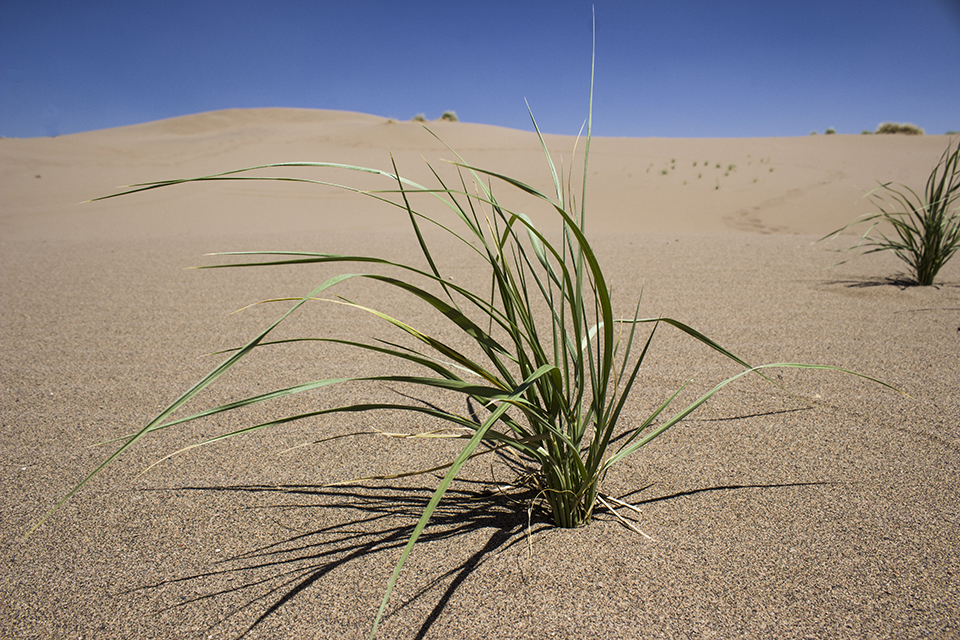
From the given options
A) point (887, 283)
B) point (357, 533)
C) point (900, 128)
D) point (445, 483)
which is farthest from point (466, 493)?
point (900, 128)

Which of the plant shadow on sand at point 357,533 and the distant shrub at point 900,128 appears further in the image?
the distant shrub at point 900,128

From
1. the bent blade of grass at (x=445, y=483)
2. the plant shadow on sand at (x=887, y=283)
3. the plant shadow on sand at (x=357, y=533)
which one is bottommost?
the plant shadow on sand at (x=357, y=533)

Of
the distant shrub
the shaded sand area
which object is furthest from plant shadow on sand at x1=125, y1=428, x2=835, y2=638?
the distant shrub

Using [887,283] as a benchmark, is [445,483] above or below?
above

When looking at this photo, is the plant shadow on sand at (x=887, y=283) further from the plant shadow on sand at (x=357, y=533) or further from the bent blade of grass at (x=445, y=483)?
the bent blade of grass at (x=445, y=483)

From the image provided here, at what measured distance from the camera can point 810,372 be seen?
1846 mm

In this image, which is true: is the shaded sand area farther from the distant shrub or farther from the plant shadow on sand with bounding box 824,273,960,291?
the distant shrub

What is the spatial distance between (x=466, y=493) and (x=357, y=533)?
0.79 ft

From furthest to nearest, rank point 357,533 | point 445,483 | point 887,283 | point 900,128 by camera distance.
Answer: point 900,128, point 887,283, point 357,533, point 445,483

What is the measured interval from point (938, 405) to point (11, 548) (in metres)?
2.18

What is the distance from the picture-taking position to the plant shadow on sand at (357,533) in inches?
36.6

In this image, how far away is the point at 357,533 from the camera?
1072 millimetres

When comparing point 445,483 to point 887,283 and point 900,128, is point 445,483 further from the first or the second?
point 900,128

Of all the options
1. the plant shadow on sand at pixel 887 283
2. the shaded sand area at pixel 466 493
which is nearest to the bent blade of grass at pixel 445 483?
the shaded sand area at pixel 466 493
